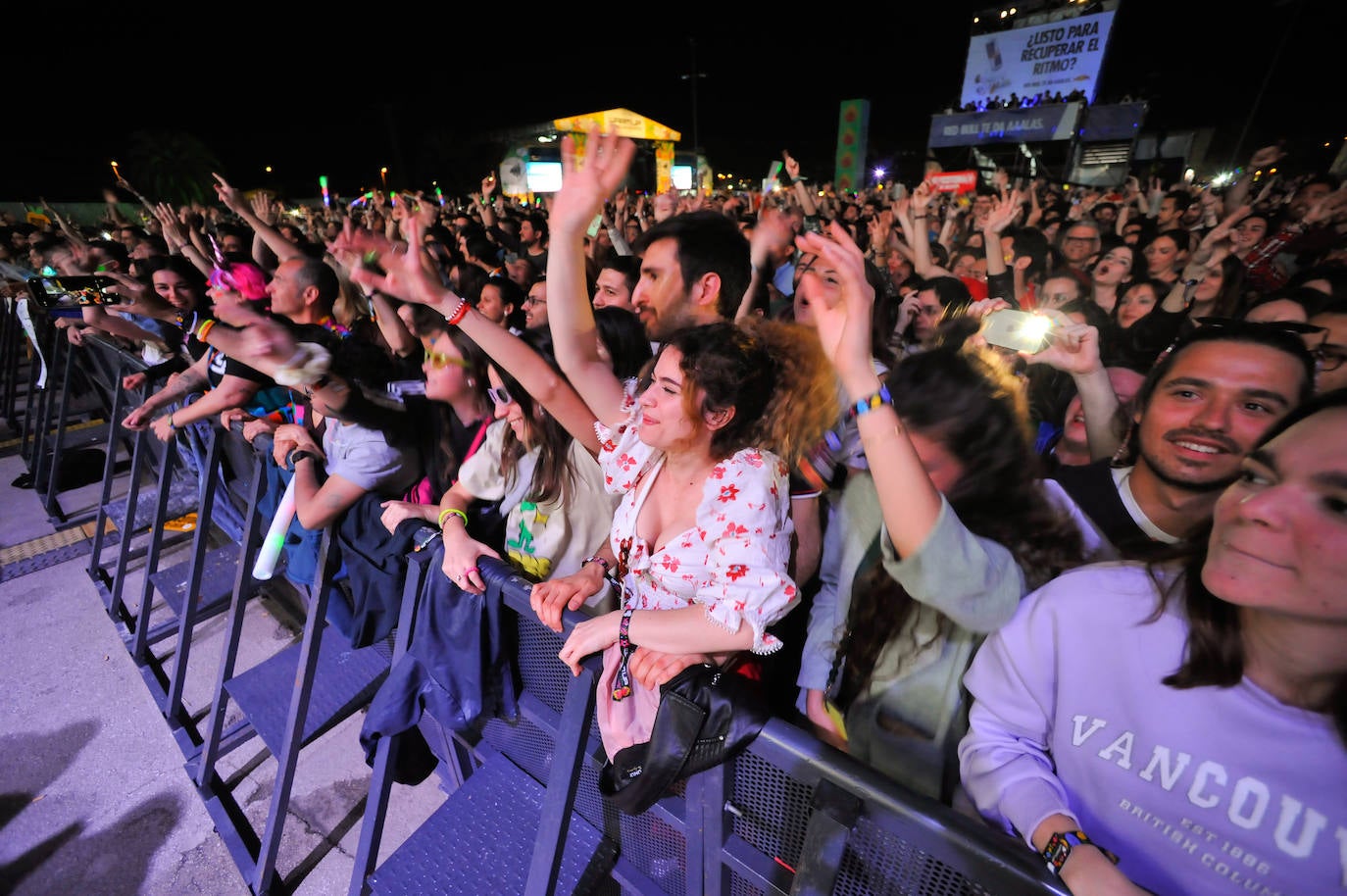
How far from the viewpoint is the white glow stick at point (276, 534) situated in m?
2.31

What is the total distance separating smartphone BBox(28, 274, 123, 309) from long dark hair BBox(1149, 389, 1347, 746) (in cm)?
690

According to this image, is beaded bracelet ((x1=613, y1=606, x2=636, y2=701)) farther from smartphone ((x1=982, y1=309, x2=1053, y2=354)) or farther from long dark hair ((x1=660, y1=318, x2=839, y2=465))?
smartphone ((x1=982, y1=309, x2=1053, y2=354))

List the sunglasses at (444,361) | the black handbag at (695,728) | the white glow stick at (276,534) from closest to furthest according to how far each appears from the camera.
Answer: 1. the black handbag at (695,728)
2. the sunglasses at (444,361)
3. the white glow stick at (276,534)

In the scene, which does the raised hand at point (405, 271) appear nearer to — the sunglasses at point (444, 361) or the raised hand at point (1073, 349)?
the sunglasses at point (444, 361)

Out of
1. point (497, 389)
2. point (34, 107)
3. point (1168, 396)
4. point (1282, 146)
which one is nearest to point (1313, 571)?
point (1168, 396)

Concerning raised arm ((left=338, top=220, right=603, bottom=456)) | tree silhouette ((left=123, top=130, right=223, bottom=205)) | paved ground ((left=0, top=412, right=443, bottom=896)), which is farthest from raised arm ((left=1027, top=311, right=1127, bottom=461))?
tree silhouette ((left=123, top=130, right=223, bottom=205))

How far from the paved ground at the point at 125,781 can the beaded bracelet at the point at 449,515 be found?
145cm

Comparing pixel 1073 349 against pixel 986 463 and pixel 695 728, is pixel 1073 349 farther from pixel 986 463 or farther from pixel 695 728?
pixel 695 728

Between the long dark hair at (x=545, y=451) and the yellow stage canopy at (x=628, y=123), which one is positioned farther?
the yellow stage canopy at (x=628, y=123)

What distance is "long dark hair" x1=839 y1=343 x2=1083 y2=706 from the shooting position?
131 cm

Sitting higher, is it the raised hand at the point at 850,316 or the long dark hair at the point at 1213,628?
the raised hand at the point at 850,316

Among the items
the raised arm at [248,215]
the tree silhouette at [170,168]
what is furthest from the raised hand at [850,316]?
the tree silhouette at [170,168]

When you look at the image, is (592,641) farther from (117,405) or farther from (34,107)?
(34,107)

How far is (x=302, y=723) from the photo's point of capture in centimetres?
205
